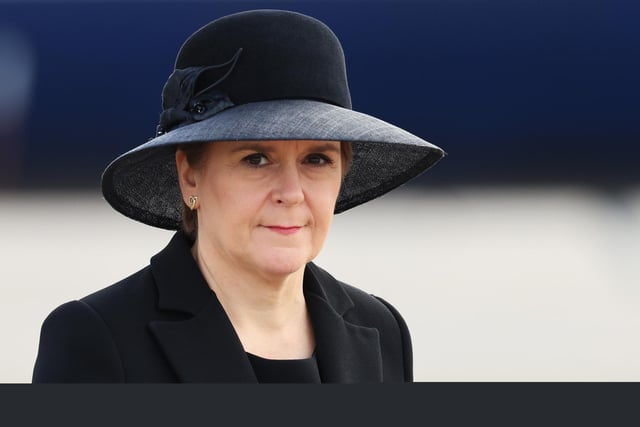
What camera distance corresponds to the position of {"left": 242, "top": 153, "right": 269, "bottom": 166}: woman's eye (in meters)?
1.35

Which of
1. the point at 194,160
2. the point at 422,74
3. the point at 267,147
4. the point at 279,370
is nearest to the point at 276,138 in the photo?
the point at 267,147

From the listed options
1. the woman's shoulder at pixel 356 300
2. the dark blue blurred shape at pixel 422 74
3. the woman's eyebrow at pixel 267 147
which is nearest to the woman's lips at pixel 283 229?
the woman's eyebrow at pixel 267 147

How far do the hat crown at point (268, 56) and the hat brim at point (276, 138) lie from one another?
21 millimetres

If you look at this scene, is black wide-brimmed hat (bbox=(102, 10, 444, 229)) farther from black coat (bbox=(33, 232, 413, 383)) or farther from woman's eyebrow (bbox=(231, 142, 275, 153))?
black coat (bbox=(33, 232, 413, 383))

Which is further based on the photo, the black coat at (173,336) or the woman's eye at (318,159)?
the woman's eye at (318,159)

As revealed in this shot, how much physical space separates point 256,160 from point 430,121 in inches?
116

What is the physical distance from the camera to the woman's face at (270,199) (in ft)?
4.38

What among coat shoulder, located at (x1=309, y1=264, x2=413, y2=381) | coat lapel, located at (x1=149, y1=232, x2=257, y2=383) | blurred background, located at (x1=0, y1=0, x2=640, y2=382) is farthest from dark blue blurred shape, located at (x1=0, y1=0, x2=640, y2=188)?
coat lapel, located at (x1=149, y1=232, x2=257, y2=383)

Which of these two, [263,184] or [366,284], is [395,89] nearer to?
[366,284]

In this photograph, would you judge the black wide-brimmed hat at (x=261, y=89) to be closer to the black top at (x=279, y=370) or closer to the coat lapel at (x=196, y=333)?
the coat lapel at (x=196, y=333)

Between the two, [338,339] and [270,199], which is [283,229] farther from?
[338,339]

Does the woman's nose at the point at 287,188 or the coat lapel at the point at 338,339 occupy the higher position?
the woman's nose at the point at 287,188

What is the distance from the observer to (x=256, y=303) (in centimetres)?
141

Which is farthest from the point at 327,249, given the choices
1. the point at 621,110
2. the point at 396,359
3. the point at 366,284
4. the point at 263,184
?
the point at 263,184
